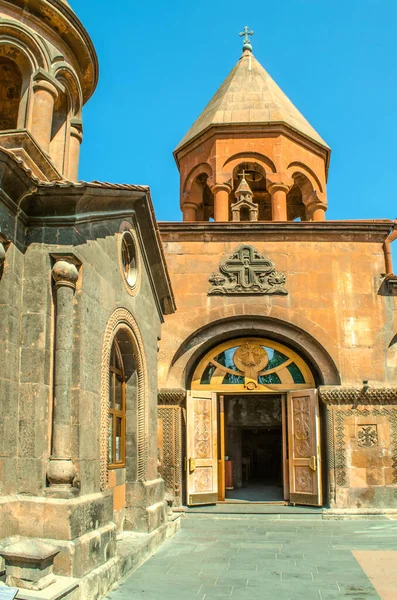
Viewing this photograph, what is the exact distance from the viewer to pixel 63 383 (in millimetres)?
5891

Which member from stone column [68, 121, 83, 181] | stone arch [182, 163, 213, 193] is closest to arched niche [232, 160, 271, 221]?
stone arch [182, 163, 213, 193]

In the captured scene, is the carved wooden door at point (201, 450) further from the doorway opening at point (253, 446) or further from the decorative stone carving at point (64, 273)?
the decorative stone carving at point (64, 273)

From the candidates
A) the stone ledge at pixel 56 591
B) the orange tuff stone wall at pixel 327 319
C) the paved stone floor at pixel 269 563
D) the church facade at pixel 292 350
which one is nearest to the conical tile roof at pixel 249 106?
the church facade at pixel 292 350

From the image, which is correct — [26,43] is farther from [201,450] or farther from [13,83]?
[201,450]

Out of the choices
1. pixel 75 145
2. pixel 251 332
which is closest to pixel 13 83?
pixel 75 145

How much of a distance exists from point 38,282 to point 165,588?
3.32m

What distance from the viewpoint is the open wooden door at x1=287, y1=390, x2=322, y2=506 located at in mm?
12008

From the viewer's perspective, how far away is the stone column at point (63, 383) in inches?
223

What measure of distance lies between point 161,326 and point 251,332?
2.01 m

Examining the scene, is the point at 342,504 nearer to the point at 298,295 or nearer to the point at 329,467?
the point at 329,467

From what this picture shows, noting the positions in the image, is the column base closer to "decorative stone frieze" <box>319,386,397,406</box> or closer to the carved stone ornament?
"decorative stone frieze" <box>319,386,397,406</box>

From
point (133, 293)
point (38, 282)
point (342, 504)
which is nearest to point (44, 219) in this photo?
point (38, 282)

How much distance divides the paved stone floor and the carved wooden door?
143 cm

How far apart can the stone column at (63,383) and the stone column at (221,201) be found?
8873mm
